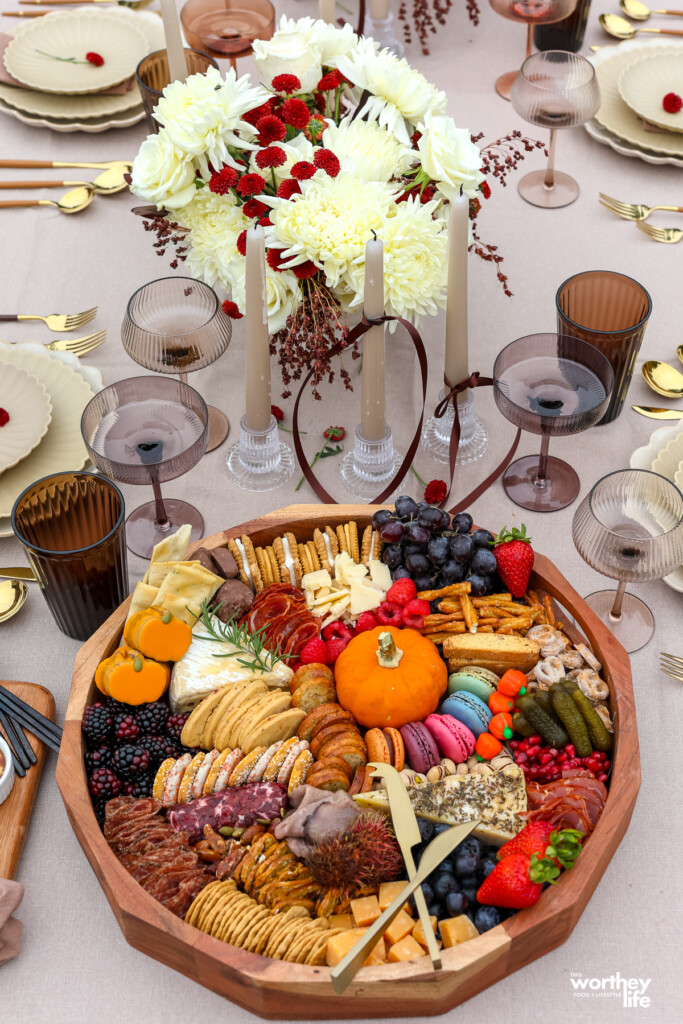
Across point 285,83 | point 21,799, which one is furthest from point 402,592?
point 285,83

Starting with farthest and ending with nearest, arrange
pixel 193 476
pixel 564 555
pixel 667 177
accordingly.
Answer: pixel 667 177, pixel 193 476, pixel 564 555

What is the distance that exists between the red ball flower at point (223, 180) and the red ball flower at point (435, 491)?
614mm

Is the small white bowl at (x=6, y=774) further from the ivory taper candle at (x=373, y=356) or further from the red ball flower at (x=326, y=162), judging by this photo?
the red ball flower at (x=326, y=162)

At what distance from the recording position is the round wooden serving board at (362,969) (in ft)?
4.24

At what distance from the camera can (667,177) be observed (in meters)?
2.55

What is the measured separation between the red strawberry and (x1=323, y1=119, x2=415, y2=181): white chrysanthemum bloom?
0.66 metres

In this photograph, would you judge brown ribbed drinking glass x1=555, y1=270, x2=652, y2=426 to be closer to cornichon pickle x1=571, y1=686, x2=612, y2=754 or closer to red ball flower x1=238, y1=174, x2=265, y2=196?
red ball flower x1=238, y1=174, x2=265, y2=196

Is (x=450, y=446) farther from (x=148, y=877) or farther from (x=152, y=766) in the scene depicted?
(x=148, y=877)

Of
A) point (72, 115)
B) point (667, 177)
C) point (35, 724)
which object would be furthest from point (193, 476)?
point (667, 177)

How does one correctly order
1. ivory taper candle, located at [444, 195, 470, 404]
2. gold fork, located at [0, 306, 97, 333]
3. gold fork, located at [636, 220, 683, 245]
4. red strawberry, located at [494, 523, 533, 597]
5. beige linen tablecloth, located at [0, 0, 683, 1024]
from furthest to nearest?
gold fork, located at [636, 220, 683, 245] < gold fork, located at [0, 306, 97, 333] < ivory taper candle, located at [444, 195, 470, 404] < red strawberry, located at [494, 523, 533, 597] < beige linen tablecloth, located at [0, 0, 683, 1024]

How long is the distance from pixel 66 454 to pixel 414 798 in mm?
931

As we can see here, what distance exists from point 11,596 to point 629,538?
1023 millimetres

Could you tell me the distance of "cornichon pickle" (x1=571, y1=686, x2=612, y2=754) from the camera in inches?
60.7

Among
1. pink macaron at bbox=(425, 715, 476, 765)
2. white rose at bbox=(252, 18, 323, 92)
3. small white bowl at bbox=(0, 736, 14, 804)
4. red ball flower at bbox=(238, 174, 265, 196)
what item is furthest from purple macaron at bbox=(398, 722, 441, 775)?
white rose at bbox=(252, 18, 323, 92)
